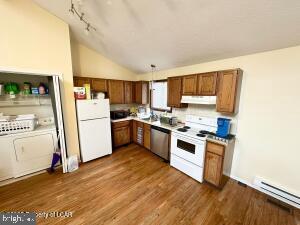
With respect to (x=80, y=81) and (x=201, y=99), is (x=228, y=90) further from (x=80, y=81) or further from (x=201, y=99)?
(x=80, y=81)

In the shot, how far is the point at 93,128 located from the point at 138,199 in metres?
1.83

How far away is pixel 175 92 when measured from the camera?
3021 millimetres

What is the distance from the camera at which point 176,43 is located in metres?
2.30

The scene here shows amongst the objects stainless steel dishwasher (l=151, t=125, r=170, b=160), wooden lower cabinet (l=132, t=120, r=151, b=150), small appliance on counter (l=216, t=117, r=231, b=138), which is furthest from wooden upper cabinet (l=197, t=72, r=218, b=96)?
wooden lower cabinet (l=132, t=120, r=151, b=150)

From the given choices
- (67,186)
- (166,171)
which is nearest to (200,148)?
(166,171)

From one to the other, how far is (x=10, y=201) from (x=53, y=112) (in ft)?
5.44

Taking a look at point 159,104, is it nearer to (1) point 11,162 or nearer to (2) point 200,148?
(2) point 200,148

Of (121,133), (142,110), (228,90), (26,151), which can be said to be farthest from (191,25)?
(26,151)

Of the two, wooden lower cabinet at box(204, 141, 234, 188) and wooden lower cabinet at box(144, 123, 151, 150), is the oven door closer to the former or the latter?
wooden lower cabinet at box(204, 141, 234, 188)

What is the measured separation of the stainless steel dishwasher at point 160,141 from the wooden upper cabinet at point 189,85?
1.00 metres

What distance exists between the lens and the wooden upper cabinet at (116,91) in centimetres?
364

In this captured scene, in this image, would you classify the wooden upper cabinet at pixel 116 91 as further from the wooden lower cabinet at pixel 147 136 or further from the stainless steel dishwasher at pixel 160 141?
the stainless steel dishwasher at pixel 160 141

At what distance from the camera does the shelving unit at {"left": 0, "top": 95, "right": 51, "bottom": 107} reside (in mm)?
2441

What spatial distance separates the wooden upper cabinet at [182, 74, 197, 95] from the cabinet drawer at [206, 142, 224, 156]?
3.51 ft
